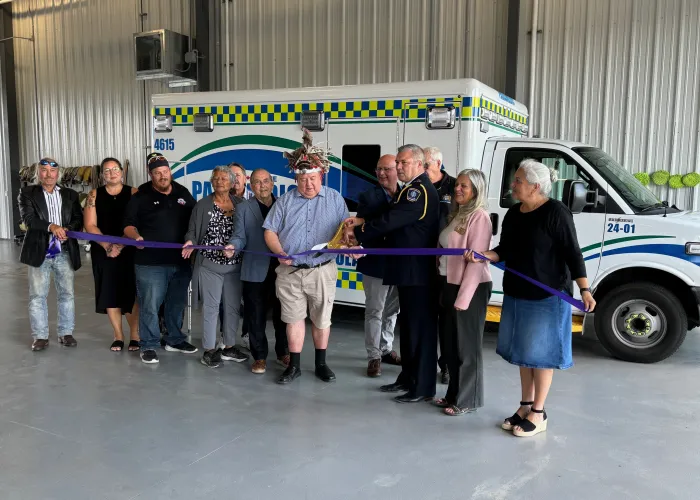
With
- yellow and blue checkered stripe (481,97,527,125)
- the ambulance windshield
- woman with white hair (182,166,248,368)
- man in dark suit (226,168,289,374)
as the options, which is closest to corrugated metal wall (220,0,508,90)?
yellow and blue checkered stripe (481,97,527,125)

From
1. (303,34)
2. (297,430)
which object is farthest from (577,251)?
(303,34)

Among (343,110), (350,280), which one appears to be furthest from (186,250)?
(343,110)

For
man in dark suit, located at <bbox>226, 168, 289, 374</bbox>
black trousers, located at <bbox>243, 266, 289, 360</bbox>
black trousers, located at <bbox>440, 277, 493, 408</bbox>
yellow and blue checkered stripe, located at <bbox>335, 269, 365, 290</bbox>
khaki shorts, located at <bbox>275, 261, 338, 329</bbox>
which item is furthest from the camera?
yellow and blue checkered stripe, located at <bbox>335, 269, 365, 290</bbox>

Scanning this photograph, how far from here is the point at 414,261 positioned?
13.4 feet

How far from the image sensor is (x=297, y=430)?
12.6 ft

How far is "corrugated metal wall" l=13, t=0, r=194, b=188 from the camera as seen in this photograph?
41.7 ft

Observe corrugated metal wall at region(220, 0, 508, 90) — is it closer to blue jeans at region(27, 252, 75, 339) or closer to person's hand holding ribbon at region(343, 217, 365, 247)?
person's hand holding ribbon at region(343, 217, 365, 247)

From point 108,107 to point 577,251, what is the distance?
12.4 m

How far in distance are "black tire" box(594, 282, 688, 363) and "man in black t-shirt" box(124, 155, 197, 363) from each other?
12.6 feet

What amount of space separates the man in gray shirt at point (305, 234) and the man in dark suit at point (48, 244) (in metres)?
2.14

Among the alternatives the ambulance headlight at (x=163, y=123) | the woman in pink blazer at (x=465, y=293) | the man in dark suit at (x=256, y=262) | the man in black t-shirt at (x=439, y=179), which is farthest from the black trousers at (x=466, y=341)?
the ambulance headlight at (x=163, y=123)

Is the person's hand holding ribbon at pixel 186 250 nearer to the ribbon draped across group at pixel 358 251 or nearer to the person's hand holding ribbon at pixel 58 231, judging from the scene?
the ribbon draped across group at pixel 358 251

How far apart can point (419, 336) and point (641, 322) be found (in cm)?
243

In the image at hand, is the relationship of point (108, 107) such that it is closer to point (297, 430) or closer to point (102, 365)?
point (102, 365)
